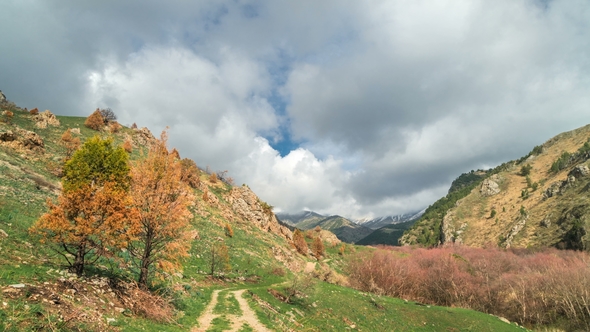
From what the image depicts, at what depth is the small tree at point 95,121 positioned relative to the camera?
74.2 m

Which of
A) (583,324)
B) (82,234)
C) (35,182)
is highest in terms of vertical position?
(35,182)

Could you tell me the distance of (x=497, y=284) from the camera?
215 ft

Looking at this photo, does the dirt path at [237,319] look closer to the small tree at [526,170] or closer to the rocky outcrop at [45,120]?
the rocky outcrop at [45,120]

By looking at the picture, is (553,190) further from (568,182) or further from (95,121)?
(95,121)

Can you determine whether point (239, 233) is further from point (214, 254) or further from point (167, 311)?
point (167, 311)

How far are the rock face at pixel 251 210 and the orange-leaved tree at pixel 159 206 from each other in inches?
2127

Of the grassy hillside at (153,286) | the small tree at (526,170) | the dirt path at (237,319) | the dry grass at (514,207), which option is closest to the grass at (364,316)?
the grassy hillside at (153,286)

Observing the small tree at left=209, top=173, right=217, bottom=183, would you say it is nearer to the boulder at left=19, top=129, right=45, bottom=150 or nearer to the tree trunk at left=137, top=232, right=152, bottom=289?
the boulder at left=19, top=129, right=45, bottom=150

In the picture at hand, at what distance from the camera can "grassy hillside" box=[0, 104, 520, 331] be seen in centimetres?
1145

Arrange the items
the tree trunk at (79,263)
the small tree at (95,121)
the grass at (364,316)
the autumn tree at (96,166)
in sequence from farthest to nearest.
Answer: the small tree at (95,121) → the grass at (364,316) → the autumn tree at (96,166) → the tree trunk at (79,263)

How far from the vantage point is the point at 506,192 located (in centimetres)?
17775

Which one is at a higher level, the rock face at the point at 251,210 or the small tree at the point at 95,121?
the small tree at the point at 95,121

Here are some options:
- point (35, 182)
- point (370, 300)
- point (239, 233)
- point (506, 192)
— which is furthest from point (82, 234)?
point (506, 192)

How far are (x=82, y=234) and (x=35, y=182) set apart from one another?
93.3 ft
